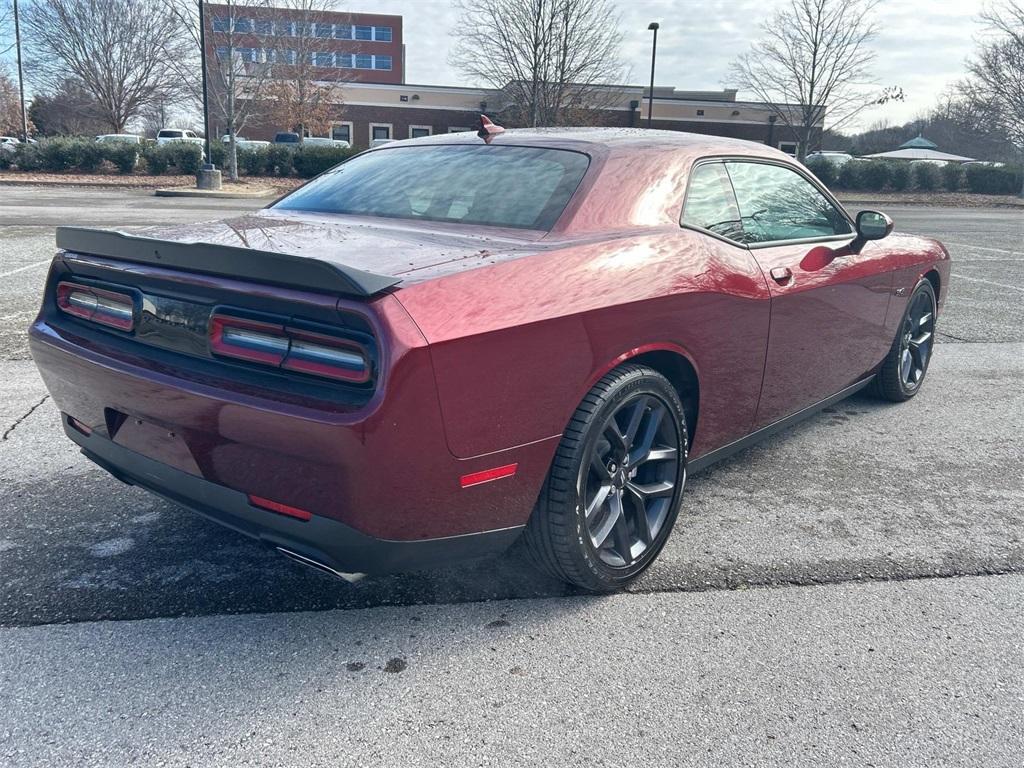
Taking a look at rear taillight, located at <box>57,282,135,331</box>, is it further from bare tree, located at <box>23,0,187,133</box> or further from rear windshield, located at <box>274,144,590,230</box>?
bare tree, located at <box>23,0,187,133</box>

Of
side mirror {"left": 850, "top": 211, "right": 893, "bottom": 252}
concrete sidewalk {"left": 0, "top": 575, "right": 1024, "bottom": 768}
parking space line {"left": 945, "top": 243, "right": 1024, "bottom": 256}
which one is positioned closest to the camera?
concrete sidewalk {"left": 0, "top": 575, "right": 1024, "bottom": 768}

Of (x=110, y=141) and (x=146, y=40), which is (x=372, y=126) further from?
(x=110, y=141)

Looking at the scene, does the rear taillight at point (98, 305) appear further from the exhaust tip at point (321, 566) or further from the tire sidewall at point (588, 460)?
the tire sidewall at point (588, 460)

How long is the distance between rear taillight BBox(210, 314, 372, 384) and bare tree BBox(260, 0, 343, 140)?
30.8 m

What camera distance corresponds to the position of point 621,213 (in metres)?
2.88

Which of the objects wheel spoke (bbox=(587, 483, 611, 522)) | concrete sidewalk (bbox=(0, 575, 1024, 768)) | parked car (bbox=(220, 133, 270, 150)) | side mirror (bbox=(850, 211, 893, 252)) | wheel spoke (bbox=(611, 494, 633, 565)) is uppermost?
parked car (bbox=(220, 133, 270, 150))

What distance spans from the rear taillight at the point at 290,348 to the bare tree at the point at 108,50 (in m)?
39.4

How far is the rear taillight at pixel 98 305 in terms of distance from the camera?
2.50 m

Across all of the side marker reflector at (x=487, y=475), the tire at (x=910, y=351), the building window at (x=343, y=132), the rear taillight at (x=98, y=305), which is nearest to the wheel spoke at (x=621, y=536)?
the side marker reflector at (x=487, y=475)

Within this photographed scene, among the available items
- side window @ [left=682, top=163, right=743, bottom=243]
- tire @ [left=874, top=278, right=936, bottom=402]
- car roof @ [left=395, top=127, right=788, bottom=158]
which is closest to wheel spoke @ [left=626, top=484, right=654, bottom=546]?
side window @ [left=682, top=163, right=743, bottom=243]

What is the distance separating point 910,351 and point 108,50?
138 ft

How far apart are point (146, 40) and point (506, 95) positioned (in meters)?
20.0

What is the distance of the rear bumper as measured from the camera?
210cm

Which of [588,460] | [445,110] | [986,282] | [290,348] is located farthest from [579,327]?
[445,110]
